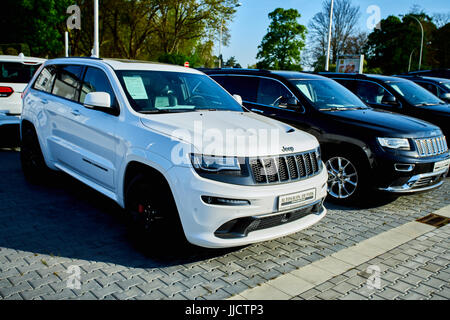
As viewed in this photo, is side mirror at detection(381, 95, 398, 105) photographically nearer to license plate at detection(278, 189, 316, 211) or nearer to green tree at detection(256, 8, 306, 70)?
license plate at detection(278, 189, 316, 211)

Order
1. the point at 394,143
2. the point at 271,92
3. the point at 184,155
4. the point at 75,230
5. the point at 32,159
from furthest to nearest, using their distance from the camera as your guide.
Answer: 1. the point at 271,92
2. the point at 32,159
3. the point at 394,143
4. the point at 75,230
5. the point at 184,155

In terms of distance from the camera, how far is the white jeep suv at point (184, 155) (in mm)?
3502

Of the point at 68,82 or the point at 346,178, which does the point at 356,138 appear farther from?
the point at 68,82

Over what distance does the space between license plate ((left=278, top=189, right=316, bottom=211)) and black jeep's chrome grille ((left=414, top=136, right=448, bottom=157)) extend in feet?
8.12

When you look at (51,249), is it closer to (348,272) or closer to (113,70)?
(113,70)

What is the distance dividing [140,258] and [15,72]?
625cm

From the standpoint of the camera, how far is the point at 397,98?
27.1ft

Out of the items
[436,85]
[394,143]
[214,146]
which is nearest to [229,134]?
[214,146]

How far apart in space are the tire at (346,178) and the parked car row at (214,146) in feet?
0.05

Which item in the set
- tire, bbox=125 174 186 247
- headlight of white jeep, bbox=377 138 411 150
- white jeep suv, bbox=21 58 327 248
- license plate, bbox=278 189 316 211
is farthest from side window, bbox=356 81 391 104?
tire, bbox=125 174 186 247

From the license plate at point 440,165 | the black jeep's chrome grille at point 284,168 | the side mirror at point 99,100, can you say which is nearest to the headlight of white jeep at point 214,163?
the black jeep's chrome grille at point 284,168

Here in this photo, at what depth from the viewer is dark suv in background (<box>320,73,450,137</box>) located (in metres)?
8.13
